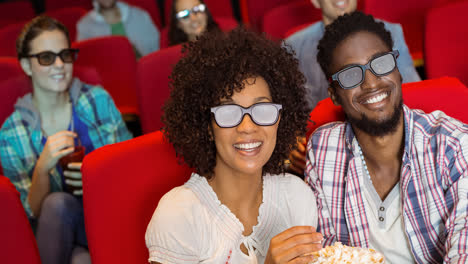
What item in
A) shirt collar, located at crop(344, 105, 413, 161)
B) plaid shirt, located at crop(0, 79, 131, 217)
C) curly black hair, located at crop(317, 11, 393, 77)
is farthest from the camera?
plaid shirt, located at crop(0, 79, 131, 217)

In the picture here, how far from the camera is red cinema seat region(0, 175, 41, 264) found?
4.86 feet

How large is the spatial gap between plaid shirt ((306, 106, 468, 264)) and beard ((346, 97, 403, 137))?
0.09ft

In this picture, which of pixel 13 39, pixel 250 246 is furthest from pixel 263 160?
pixel 13 39

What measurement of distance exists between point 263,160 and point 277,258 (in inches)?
11.8

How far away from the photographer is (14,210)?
149cm

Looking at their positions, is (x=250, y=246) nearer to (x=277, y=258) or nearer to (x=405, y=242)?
(x=277, y=258)

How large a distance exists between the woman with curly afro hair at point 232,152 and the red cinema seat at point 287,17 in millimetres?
2174

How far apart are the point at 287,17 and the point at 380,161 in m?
2.28

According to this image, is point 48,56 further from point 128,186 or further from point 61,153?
point 128,186

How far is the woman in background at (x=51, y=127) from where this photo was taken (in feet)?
7.00

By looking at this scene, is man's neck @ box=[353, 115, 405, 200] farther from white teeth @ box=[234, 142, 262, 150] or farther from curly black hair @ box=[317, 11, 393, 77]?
white teeth @ box=[234, 142, 262, 150]

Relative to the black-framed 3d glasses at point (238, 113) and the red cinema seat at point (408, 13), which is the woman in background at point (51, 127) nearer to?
the black-framed 3d glasses at point (238, 113)

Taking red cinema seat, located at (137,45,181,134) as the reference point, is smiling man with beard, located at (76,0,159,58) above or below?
above

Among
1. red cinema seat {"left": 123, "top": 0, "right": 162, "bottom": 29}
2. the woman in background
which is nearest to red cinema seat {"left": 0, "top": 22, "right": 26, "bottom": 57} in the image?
red cinema seat {"left": 123, "top": 0, "right": 162, "bottom": 29}
